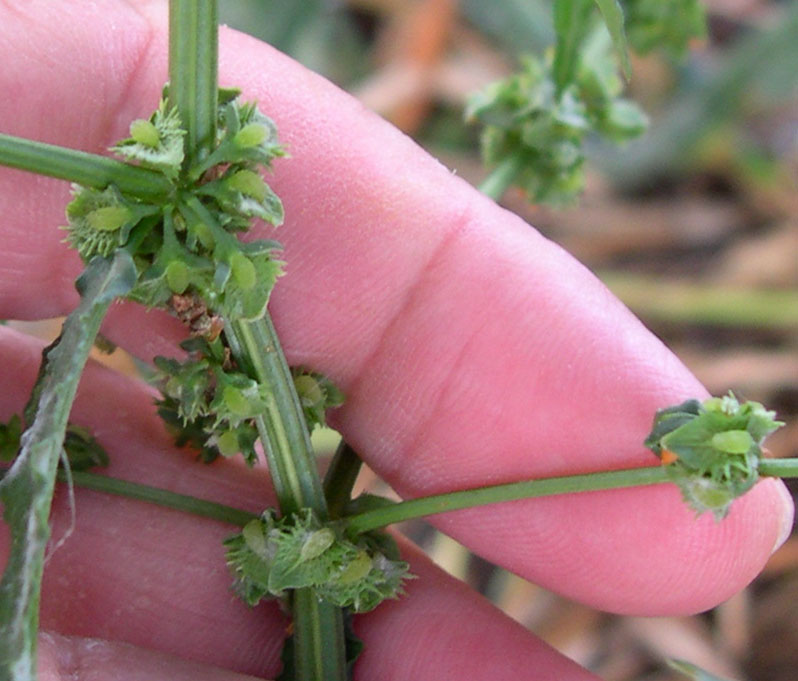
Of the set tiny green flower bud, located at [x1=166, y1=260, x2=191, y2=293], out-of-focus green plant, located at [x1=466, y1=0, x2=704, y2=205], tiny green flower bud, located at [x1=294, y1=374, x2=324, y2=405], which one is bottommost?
tiny green flower bud, located at [x1=294, y1=374, x2=324, y2=405]

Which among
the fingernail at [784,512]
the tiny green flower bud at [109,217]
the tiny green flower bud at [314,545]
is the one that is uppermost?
the tiny green flower bud at [109,217]

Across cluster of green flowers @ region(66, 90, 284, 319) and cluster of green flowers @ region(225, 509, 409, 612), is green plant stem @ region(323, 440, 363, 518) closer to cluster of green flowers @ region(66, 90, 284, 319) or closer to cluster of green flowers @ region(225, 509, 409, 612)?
cluster of green flowers @ region(225, 509, 409, 612)

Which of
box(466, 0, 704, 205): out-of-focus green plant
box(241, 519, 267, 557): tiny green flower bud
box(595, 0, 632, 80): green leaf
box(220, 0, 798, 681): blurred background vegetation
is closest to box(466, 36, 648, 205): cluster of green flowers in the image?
box(466, 0, 704, 205): out-of-focus green plant

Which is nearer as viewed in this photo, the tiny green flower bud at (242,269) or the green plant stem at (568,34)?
the tiny green flower bud at (242,269)

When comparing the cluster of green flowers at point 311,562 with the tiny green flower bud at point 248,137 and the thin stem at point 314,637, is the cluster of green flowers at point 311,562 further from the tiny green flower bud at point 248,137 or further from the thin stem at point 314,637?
the tiny green flower bud at point 248,137

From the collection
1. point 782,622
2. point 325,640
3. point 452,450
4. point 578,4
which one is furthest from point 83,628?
point 782,622

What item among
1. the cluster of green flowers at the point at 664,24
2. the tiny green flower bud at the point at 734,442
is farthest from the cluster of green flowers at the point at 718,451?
the cluster of green flowers at the point at 664,24

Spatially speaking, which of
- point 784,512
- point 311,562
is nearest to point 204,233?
point 311,562

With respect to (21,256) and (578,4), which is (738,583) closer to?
(578,4)
